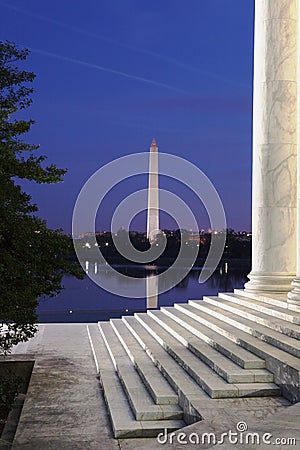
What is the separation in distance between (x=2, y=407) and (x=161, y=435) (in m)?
21.2

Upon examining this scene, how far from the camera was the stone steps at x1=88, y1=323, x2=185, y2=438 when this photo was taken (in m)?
43.2

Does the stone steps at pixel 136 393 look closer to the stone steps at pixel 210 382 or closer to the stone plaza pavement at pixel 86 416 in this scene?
the stone plaza pavement at pixel 86 416

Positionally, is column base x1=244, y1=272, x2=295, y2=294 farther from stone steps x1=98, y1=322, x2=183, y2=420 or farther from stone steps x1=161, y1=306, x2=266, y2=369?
stone steps x1=98, y1=322, x2=183, y2=420

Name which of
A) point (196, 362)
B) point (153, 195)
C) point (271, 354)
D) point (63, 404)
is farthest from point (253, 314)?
point (153, 195)

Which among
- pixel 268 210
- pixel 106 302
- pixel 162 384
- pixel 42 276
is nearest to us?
pixel 162 384

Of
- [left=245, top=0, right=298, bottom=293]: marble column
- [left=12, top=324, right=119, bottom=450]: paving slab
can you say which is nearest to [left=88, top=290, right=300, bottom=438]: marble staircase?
[left=12, top=324, right=119, bottom=450]: paving slab

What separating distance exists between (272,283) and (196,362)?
2433 centimetres

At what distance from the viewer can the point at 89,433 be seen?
145 ft

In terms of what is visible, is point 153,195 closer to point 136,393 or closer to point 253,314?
point 253,314

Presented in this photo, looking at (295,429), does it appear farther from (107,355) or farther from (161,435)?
(107,355)

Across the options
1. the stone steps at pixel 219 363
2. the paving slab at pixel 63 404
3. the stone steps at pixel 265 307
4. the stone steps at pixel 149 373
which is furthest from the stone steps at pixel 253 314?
the paving slab at pixel 63 404

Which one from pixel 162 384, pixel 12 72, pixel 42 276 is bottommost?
pixel 162 384

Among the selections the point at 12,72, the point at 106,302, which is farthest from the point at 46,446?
the point at 106,302

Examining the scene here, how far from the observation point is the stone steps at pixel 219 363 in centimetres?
4666
